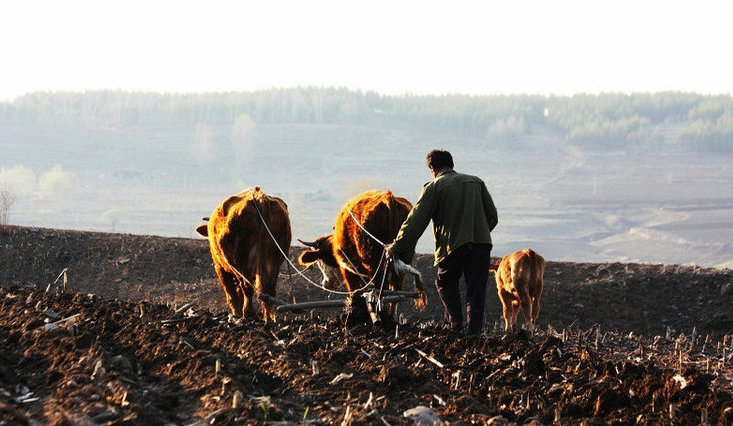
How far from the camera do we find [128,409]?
→ 6.98m

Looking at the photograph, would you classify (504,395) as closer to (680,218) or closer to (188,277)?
(188,277)

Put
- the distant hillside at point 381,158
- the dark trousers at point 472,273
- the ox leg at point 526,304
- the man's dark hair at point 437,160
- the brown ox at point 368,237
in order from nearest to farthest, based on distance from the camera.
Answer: the dark trousers at point 472,273
the man's dark hair at point 437,160
the brown ox at point 368,237
the ox leg at point 526,304
the distant hillside at point 381,158

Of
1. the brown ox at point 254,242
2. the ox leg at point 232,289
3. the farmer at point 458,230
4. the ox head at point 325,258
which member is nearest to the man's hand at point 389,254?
the farmer at point 458,230

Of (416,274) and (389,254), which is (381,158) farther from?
(416,274)

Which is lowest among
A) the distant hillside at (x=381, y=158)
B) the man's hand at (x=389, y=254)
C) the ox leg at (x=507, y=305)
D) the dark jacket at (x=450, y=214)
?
the distant hillside at (x=381, y=158)

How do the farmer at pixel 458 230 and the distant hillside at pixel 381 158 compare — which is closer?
the farmer at pixel 458 230

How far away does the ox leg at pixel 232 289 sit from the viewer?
45.9 ft

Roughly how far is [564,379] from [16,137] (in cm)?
16575

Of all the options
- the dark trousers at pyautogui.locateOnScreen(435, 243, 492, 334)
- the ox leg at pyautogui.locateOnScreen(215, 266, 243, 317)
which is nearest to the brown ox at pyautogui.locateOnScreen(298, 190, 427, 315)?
the dark trousers at pyautogui.locateOnScreen(435, 243, 492, 334)

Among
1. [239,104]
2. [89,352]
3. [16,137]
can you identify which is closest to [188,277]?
[89,352]

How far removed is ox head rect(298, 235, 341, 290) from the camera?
1430 centimetres

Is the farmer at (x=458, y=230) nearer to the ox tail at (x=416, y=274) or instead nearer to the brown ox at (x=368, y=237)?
the ox tail at (x=416, y=274)

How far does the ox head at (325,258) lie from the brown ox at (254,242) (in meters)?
0.63

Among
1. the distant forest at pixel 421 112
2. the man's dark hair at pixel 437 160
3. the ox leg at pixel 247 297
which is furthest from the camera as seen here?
the distant forest at pixel 421 112
